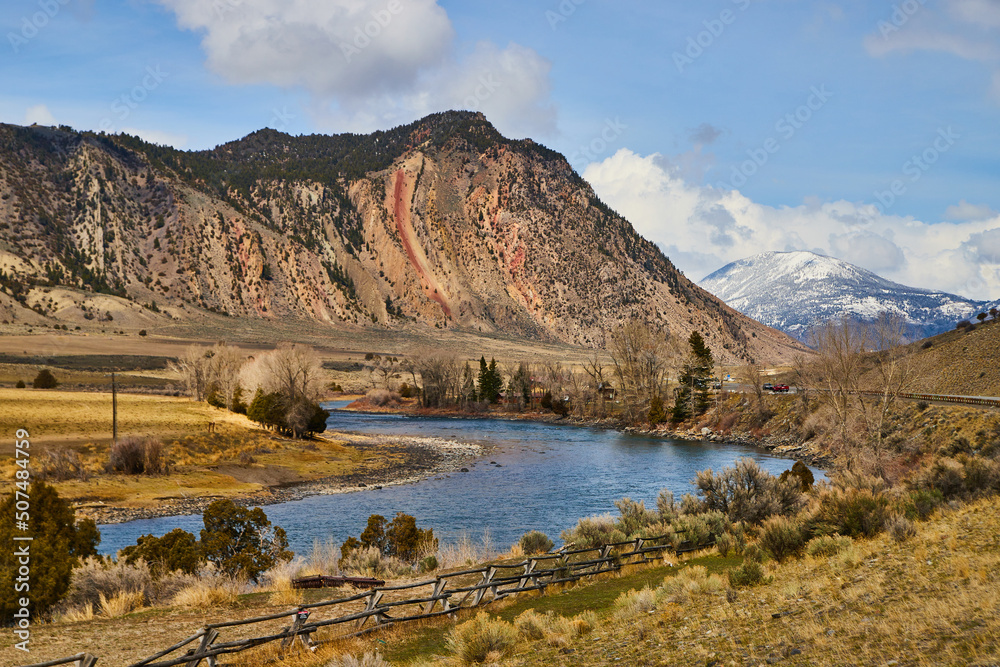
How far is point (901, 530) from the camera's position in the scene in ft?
41.4

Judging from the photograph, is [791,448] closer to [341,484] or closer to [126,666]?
[341,484]

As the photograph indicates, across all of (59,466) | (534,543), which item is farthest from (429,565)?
(59,466)

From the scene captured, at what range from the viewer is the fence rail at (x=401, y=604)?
980cm

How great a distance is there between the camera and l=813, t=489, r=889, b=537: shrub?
1446 centimetres

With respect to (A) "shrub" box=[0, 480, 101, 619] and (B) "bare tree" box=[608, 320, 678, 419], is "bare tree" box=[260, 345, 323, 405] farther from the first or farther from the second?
(A) "shrub" box=[0, 480, 101, 619]

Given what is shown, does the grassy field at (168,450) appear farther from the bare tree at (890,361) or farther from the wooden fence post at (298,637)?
the bare tree at (890,361)

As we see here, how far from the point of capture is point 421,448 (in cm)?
6600

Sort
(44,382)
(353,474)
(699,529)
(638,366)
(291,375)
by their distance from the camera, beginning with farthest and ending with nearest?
(638,366), (44,382), (291,375), (353,474), (699,529)

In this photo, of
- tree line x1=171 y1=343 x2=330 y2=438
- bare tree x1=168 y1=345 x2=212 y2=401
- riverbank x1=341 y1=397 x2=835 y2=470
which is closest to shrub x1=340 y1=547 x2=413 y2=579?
riverbank x1=341 y1=397 x2=835 y2=470

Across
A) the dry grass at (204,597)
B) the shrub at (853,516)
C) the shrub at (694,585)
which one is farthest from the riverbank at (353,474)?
the shrub at (853,516)

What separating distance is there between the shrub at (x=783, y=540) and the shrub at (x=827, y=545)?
805 mm

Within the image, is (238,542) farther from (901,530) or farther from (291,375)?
(291,375)

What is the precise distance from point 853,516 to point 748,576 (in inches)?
163

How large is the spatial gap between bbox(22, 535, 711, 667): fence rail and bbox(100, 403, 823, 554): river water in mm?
13957
